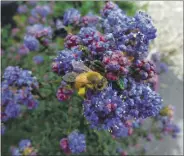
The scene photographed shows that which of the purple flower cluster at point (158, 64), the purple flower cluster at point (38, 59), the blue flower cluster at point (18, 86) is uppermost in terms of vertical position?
the purple flower cluster at point (158, 64)

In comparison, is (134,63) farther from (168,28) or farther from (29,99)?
(168,28)

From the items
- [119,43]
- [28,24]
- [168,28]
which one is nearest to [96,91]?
[119,43]

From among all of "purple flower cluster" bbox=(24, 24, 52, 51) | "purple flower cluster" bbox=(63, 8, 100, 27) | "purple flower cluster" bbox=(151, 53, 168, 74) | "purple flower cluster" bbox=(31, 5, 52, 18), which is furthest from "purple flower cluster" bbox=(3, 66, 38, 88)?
"purple flower cluster" bbox=(151, 53, 168, 74)

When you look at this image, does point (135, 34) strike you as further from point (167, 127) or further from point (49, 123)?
point (167, 127)

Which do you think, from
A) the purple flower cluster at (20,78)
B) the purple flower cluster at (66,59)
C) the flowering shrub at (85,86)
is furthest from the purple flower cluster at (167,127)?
the purple flower cluster at (66,59)

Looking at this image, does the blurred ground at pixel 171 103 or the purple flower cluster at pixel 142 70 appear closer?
the purple flower cluster at pixel 142 70

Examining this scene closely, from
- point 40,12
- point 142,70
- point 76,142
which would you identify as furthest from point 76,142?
point 40,12

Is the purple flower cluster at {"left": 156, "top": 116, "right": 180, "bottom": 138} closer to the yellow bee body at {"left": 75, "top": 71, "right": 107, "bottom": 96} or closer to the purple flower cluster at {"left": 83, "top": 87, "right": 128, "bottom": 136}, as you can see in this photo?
the purple flower cluster at {"left": 83, "top": 87, "right": 128, "bottom": 136}

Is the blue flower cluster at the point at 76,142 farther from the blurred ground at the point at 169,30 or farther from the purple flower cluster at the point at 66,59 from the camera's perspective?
the blurred ground at the point at 169,30
